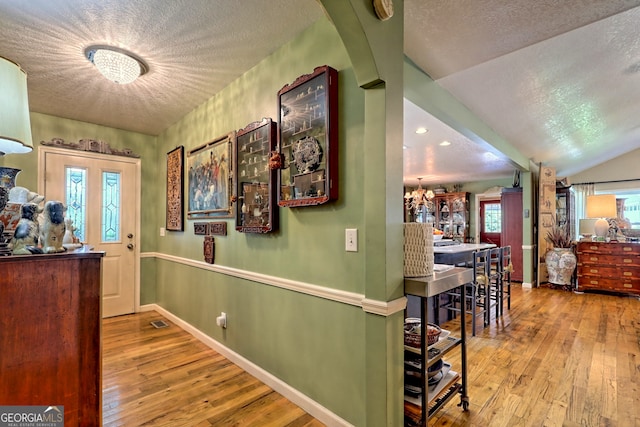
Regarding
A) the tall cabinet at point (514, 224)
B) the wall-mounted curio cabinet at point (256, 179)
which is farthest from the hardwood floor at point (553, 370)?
the tall cabinet at point (514, 224)

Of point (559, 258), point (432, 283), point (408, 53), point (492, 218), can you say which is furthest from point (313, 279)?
point (492, 218)

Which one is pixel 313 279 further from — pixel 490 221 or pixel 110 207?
pixel 490 221

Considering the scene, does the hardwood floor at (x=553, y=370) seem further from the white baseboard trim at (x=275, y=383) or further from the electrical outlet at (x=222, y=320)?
the electrical outlet at (x=222, y=320)

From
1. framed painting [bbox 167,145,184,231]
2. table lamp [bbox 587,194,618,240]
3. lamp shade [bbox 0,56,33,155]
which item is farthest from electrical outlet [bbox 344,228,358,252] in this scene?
table lamp [bbox 587,194,618,240]

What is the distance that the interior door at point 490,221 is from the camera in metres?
8.00

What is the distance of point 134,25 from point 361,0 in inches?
56.8

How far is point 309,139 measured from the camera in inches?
72.7

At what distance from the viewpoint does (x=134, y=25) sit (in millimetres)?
1883

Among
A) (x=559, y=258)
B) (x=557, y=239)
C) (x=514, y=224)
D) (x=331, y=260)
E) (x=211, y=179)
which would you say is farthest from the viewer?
(x=514, y=224)

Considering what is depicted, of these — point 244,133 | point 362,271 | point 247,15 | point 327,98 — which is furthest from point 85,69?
point 362,271

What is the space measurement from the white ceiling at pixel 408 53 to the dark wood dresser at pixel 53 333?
1453 millimetres

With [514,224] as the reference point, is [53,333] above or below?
below

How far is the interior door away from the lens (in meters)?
8.00

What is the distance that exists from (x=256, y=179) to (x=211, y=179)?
834 mm
